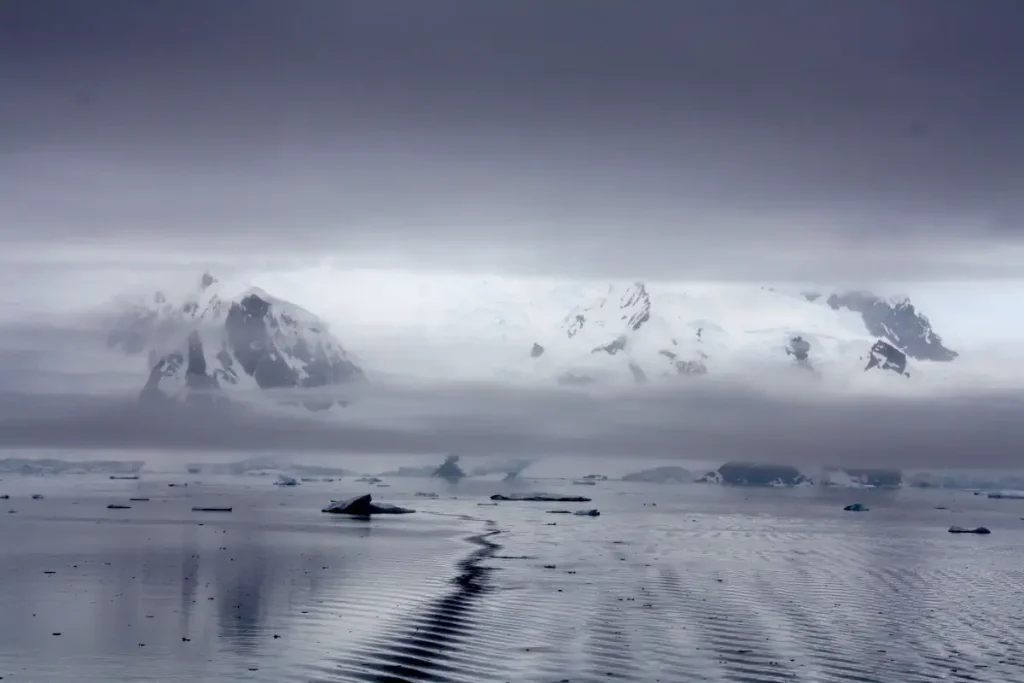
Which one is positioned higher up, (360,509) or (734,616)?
(734,616)

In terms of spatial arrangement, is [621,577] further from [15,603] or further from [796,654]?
[15,603]

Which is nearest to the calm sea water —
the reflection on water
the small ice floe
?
the reflection on water

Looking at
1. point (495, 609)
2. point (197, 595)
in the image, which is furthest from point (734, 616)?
point (197, 595)

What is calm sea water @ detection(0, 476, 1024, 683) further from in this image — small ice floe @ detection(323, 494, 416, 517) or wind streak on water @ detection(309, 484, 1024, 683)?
small ice floe @ detection(323, 494, 416, 517)

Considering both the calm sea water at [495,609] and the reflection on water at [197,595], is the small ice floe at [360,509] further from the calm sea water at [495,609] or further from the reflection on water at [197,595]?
the calm sea water at [495,609]

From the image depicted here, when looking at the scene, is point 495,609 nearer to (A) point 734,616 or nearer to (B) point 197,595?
(A) point 734,616

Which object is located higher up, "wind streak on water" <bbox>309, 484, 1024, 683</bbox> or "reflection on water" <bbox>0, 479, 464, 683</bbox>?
"wind streak on water" <bbox>309, 484, 1024, 683</bbox>

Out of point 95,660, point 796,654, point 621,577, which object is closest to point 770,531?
point 621,577

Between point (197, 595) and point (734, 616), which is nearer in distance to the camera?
point (734, 616)

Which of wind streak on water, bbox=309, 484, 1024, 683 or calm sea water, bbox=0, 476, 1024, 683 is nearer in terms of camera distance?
Answer: calm sea water, bbox=0, 476, 1024, 683
